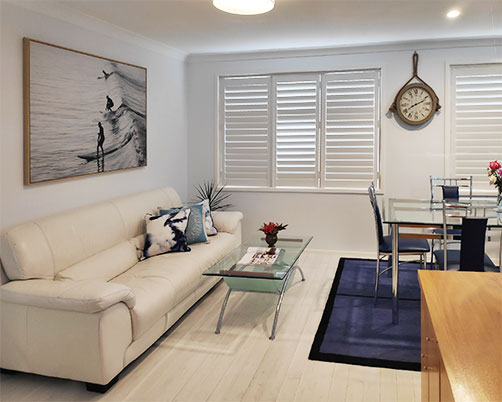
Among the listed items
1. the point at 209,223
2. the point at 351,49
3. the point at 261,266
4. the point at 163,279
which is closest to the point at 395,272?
the point at 261,266

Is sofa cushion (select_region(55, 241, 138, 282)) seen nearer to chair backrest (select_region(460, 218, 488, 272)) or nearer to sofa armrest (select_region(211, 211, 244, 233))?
sofa armrest (select_region(211, 211, 244, 233))

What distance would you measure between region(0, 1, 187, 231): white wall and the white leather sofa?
0.21m

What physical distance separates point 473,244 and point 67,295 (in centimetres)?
261

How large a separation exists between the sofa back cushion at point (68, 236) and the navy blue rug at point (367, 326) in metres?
1.76

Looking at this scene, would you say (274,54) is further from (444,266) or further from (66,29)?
(444,266)

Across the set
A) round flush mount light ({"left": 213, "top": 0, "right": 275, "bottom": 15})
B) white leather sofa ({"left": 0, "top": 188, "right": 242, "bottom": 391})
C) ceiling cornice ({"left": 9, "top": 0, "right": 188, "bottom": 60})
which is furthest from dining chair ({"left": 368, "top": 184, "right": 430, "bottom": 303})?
ceiling cornice ({"left": 9, "top": 0, "right": 188, "bottom": 60})

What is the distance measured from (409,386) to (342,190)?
126 inches

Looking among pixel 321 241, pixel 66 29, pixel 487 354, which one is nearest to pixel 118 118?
pixel 66 29

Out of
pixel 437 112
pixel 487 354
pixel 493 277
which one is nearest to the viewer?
pixel 487 354

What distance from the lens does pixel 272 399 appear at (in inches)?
103

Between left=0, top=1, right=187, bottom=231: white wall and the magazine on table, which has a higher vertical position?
left=0, top=1, right=187, bottom=231: white wall

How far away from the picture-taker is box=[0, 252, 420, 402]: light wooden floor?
2672 mm

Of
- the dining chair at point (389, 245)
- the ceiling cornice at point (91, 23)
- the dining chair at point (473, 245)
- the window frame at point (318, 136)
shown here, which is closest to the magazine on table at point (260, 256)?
the dining chair at point (389, 245)

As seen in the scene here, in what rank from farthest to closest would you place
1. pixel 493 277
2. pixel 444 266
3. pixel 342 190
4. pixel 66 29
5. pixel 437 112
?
pixel 342 190, pixel 437 112, pixel 66 29, pixel 444 266, pixel 493 277
